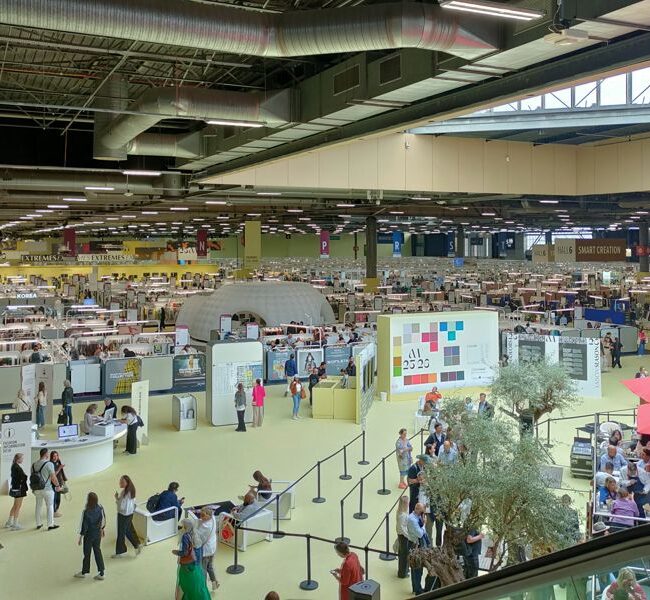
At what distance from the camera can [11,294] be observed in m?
39.9

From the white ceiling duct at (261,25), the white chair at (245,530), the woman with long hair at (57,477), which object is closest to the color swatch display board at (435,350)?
the white chair at (245,530)

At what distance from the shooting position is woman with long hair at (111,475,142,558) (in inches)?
360

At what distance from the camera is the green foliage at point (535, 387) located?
12.9 meters

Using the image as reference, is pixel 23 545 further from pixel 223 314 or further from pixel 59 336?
pixel 223 314

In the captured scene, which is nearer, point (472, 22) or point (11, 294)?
point (472, 22)

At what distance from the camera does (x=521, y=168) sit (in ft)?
66.8

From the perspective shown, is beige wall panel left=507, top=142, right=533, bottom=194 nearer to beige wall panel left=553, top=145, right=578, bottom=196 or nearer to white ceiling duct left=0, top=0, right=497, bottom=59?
beige wall panel left=553, top=145, right=578, bottom=196

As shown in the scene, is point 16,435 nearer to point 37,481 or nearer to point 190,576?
point 37,481

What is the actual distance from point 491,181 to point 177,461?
40.3ft

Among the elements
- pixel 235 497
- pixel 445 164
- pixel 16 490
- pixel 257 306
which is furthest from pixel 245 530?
pixel 257 306

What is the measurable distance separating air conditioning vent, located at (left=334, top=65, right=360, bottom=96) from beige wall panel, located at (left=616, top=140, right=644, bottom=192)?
12.0 meters

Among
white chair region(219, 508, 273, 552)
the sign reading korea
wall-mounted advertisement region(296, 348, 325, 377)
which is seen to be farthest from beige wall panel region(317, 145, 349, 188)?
the sign reading korea

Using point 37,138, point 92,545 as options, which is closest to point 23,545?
point 92,545

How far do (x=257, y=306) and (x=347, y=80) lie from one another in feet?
67.5
